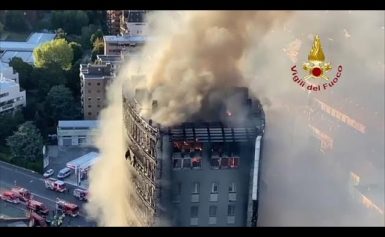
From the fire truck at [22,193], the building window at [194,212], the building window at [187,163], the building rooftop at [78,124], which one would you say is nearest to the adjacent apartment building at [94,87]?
the building rooftop at [78,124]

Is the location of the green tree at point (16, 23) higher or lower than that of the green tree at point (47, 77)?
higher

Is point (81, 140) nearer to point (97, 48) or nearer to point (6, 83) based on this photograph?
point (6, 83)

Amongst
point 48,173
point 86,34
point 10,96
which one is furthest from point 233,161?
point 86,34

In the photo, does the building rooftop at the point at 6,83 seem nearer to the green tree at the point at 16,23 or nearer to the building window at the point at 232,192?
the green tree at the point at 16,23

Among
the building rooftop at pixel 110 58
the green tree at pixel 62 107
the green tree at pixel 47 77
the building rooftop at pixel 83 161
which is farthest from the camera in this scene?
the green tree at pixel 47 77
